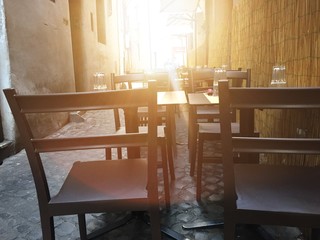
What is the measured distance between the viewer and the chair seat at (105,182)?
1.40 m

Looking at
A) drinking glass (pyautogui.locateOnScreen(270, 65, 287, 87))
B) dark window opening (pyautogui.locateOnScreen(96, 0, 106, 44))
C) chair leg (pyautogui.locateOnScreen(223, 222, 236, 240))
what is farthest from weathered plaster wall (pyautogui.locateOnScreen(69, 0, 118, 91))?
chair leg (pyautogui.locateOnScreen(223, 222, 236, 240))

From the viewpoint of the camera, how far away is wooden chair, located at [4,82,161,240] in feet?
4.00

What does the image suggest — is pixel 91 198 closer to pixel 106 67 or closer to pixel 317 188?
pixel 317 188

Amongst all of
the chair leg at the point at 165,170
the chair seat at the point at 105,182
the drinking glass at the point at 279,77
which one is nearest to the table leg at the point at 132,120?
the chair leg at the point at 165,170

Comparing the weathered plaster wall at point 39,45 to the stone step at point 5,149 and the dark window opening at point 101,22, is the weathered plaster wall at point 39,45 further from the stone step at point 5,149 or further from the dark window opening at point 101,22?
the dark window opening at point 101,22

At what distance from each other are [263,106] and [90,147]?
0.70 m

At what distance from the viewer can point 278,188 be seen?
55.4 inches

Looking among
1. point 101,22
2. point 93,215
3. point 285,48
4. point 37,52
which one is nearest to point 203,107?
point 285,48

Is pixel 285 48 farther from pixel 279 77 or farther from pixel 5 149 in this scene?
pixel 5 149

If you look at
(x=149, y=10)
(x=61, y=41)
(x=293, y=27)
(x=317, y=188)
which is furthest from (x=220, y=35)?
(x=149, y=10)

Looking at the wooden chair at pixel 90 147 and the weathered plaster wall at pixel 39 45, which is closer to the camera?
the wooden chair at pixel 90 147

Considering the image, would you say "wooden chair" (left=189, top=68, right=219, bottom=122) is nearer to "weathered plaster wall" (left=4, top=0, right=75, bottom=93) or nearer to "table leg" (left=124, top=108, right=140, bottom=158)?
"table leg" (left=124, top=108, right=140, bottom=158)

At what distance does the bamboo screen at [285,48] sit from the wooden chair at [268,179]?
851 mm

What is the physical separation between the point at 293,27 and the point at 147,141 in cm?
189
